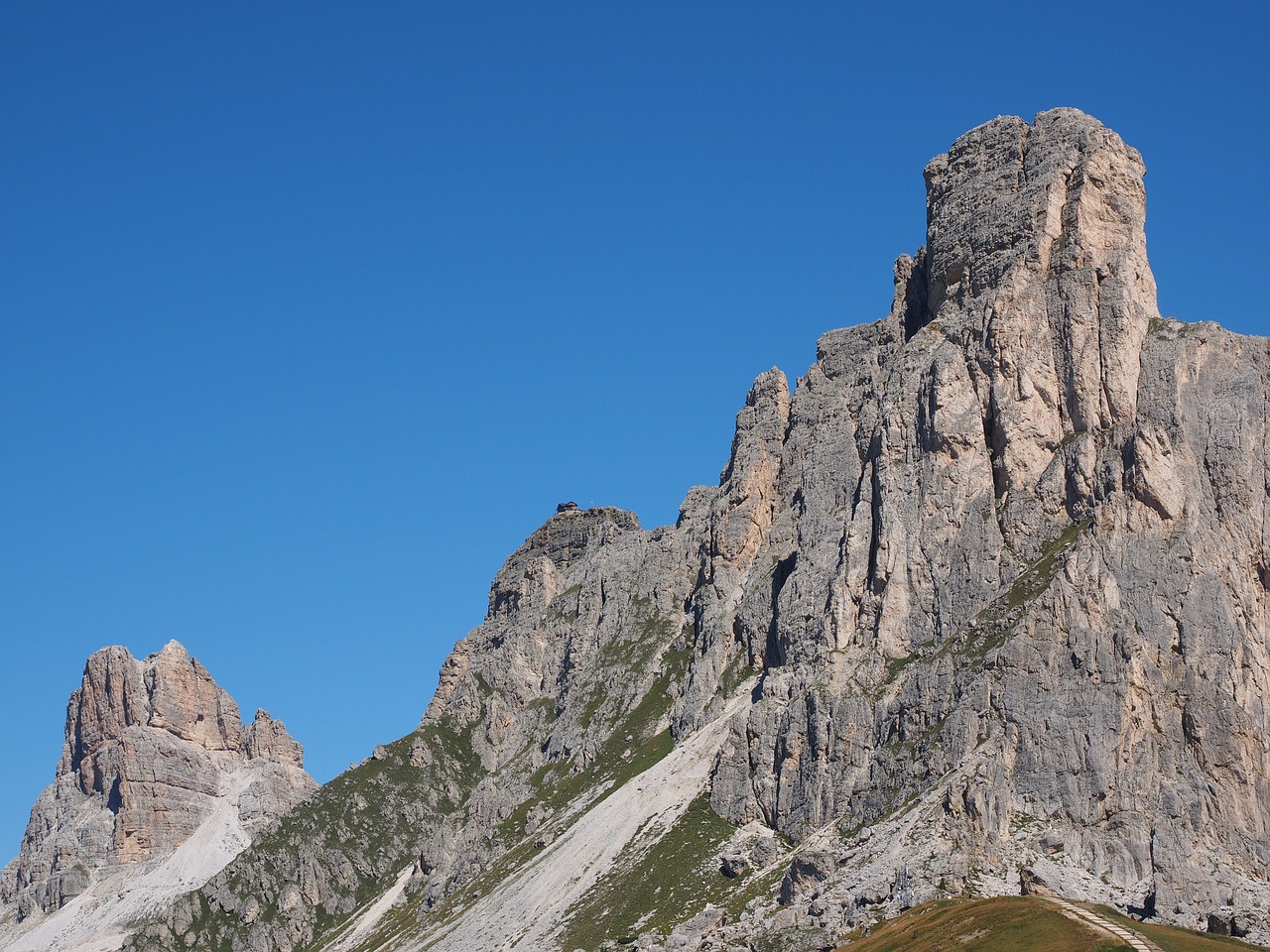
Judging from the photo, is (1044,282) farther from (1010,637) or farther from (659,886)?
(659,886)

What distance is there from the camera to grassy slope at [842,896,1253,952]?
349 feet

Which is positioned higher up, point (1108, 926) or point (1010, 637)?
point (1010, 637)

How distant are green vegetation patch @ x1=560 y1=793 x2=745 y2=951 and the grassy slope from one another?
39.5 metres

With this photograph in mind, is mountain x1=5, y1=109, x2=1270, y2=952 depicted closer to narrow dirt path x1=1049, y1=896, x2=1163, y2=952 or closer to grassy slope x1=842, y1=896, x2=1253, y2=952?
grassy slope x1=842, y1=896, x2=1253, y2=952

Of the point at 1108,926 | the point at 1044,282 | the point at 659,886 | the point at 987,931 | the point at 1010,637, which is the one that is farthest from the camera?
the point at 1044,282

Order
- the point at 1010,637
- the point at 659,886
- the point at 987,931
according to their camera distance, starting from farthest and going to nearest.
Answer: the point at 659,886, the point at 1010,637, the point at 987,931

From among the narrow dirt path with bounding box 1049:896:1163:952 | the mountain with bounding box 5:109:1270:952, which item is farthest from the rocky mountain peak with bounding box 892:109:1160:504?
the narrow dirt path with bounding box 1049:896:1163:952

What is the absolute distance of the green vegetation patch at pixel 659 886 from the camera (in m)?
168

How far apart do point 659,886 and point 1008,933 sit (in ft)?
225

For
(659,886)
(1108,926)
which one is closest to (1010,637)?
(659,886)

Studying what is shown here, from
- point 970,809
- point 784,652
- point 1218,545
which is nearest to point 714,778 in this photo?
point 784,652

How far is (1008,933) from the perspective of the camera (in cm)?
11056

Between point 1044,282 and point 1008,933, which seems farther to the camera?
point 1044,282

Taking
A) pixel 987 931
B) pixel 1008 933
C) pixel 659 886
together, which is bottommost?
pixel 1008 933
